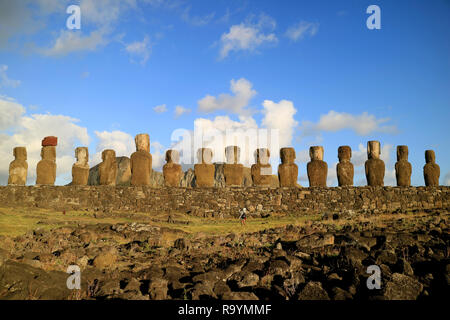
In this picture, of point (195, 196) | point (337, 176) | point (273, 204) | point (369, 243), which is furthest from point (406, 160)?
point (369, 243)

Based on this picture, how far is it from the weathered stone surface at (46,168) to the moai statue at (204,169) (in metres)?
9.11

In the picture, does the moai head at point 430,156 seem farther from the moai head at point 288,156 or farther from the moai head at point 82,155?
the moai head at point 82,155

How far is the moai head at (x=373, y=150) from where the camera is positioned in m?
22.2

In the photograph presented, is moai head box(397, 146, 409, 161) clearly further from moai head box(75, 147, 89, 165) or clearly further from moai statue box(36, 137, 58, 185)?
moai statue box(36, 137, 58, 185)

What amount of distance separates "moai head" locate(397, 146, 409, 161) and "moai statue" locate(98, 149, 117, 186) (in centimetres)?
1834

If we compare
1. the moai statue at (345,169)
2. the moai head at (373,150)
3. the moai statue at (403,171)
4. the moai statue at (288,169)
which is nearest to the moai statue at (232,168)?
the moai statue at (288,169)

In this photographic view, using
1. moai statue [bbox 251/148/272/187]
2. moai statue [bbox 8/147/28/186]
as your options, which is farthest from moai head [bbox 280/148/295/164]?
moai statue [bbox 8/147/28/186]

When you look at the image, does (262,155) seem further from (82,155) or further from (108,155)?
(82,155)

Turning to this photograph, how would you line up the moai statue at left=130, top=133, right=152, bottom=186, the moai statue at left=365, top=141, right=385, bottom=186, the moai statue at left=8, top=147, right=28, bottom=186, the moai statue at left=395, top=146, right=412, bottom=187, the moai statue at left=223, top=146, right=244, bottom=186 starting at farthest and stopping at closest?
the moai statue at left=223, top=146, right=244, bottom=186 < the moai statue at left=8, top=147, right=28, bottom=186 < the moai statue at left=130, top=133, right=152, bottom=186 < the moai statue at left=395, top=146, right=412, bottom=187 < the moai statue at left=365, top=141, right=385, bottom=186

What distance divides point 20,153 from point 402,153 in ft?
81.1

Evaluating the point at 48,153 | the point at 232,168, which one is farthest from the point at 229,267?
the point at 48,153

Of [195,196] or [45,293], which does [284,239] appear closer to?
[45,293]

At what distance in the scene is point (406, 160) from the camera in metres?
22.4

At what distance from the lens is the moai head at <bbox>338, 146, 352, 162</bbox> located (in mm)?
21938
